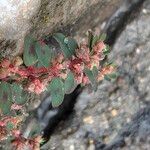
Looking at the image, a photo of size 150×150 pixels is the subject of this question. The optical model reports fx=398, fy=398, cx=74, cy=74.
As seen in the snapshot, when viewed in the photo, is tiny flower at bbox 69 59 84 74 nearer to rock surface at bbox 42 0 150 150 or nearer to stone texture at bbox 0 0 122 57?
stone texture at bbox 0 0 122 57

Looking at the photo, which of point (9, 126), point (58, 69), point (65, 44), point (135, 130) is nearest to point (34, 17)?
point (65, 44)

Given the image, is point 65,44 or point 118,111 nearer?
point 65,44

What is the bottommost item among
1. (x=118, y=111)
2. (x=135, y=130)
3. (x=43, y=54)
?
(x=135, y=130)

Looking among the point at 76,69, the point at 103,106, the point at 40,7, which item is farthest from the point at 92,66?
the point at 103,106

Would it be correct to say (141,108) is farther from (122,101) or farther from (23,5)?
(23,5)

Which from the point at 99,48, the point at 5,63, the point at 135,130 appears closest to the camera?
the point at 5,63

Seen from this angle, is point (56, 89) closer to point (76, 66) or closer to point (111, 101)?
point (76, 66)

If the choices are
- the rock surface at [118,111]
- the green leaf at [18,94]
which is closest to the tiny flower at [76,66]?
the green leaf at [18,94]

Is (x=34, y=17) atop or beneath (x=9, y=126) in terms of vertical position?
atop
